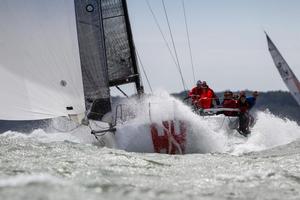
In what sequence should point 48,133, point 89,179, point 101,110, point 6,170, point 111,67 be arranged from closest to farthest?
point 89,179 < point 6,170 < point 101,110 < point 111,67 < point 48,133

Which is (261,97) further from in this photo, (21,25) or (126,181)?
(126,181)

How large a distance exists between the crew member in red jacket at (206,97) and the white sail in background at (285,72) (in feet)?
8.91

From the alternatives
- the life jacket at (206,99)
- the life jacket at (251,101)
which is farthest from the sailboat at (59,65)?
the life jacket at (251,101)

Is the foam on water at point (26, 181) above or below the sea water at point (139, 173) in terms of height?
above

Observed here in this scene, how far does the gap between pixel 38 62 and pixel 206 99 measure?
13.5 ft

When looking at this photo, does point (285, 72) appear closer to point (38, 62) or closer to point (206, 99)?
point (206, 99)

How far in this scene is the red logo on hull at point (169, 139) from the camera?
29.6ft

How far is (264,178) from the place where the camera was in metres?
5.08

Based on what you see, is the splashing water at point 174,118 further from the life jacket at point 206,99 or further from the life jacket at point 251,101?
the life jacket at point 251,101

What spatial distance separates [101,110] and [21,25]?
1.99 meters

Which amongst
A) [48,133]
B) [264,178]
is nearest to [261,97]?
[48,133]

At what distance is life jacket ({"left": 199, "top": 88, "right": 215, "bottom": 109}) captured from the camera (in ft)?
39.1

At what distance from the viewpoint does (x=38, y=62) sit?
920 cm

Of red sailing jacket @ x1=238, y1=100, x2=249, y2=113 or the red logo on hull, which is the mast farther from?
red sailing jacket @ x1=238, y1=100, x2=249, y2=113
